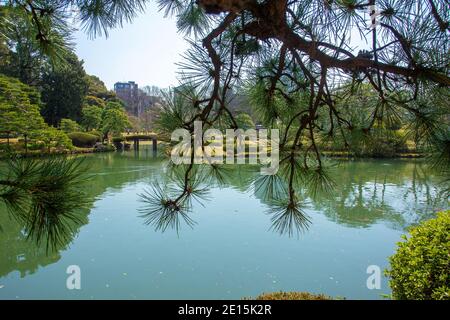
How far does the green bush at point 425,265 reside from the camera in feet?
3.88

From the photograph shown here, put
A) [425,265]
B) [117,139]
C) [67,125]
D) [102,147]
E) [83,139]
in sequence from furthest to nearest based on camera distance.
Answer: [117,139]
[102,147]
[83,139]
[67,125]
[425,265]

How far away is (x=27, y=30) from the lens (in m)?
0.74

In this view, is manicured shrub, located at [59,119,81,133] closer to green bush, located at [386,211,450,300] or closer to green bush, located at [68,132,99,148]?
green bush, located at [68,132,99,148]

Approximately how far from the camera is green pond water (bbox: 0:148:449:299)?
242 centimetres

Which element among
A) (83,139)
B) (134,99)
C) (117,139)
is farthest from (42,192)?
(134,99)

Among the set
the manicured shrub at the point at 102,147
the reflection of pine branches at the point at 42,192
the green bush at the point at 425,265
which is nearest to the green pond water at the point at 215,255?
the green bush at the point at 425,265

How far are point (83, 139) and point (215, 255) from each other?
38.9ft

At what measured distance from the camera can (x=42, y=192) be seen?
47 centimetres

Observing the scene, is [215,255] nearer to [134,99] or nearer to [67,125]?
[67,125]

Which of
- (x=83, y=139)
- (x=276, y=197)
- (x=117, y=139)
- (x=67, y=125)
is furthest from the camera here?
(x=117, y=139)

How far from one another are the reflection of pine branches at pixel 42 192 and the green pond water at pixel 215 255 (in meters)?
0.39

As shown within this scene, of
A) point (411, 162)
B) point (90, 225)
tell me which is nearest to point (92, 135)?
point (90, 225)

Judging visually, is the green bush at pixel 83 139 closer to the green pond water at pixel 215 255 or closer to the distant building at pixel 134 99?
the distant building at pixel 134 99
